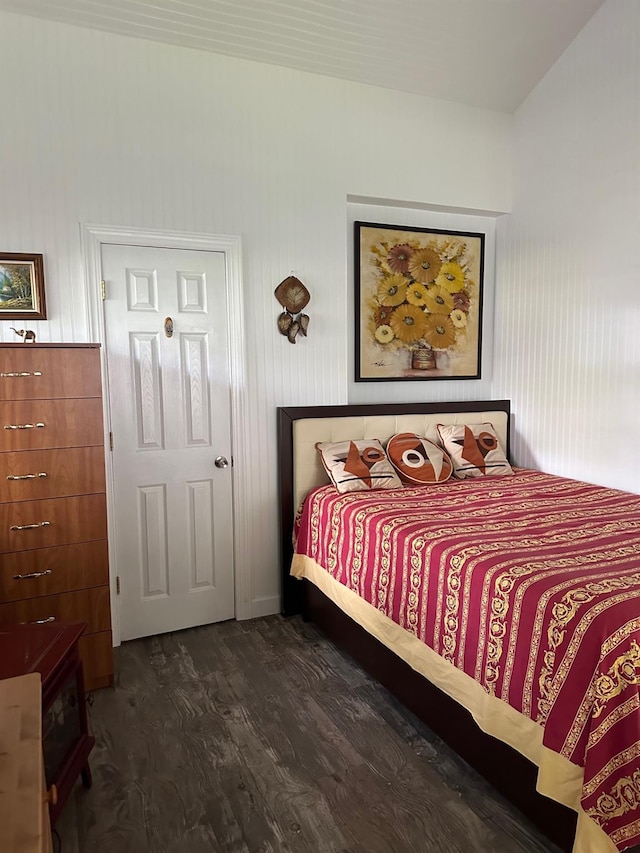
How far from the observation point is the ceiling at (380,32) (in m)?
2.79

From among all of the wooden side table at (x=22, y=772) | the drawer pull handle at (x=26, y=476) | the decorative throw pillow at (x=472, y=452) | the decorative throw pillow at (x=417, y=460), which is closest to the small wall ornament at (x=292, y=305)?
the decorative throw pillow at (x=417, y=460)

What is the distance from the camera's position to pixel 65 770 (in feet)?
6.12

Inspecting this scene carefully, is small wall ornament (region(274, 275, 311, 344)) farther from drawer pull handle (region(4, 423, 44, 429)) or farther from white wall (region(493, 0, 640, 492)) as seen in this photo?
white wall (region(493, 0, 640, 492))

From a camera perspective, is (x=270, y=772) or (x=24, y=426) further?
(x=24, y=426)

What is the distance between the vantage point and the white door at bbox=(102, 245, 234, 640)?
3.00 meters

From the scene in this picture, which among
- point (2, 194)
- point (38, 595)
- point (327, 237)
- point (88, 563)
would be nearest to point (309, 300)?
point (327, 237)

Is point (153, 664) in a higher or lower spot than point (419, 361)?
lower

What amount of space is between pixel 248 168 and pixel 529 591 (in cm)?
249

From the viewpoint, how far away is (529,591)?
1.84 m

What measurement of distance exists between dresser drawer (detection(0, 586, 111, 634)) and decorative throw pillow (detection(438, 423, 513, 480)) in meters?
2.01

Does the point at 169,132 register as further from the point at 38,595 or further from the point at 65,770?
the point at 65,770

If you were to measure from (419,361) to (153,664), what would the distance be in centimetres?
229

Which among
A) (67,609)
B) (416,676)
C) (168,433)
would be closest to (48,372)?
→ (168,433)

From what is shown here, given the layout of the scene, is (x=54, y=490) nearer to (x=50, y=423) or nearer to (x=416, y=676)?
(x=50, y=423)
